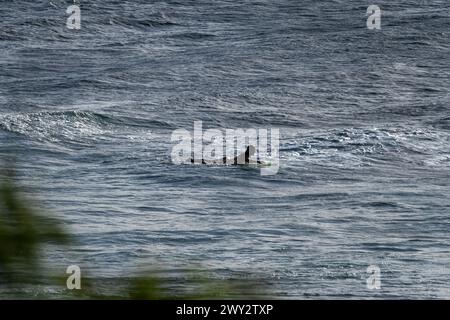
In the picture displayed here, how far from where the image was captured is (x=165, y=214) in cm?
2212

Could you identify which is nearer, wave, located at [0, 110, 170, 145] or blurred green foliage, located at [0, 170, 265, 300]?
blurred green foliage, located at [0, 170, 265, 300]

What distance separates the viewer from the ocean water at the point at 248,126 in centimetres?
1889

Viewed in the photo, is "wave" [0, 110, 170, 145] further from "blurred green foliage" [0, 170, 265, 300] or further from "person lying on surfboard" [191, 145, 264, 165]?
"blurred green foliage" [0, 170, 265, 300]

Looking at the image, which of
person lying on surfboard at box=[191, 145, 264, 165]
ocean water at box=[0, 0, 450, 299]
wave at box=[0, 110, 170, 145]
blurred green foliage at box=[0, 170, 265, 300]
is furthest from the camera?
wave at box=[0, 110, 170, 145]

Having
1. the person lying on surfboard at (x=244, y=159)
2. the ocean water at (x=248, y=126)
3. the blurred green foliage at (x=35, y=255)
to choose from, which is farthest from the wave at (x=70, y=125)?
the blurred green foliage at (x=35, y=255)

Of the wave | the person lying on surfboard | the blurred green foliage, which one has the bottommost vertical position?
the blurred green foliage

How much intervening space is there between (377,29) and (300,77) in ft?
24.9

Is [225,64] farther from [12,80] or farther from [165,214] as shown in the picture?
[165,214]

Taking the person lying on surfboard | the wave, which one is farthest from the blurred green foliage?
the wave

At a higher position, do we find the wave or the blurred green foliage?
the wave

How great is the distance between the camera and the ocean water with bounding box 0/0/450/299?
18.9m

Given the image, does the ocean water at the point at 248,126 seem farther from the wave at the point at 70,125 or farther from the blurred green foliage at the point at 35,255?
the blurred green foliage at the point at 35,255

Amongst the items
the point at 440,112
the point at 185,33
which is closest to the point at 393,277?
the point at 440,112

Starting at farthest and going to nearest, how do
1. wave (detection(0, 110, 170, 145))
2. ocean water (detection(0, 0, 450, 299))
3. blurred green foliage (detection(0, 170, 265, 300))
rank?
wave (detection(0, 110, 170, 145))
ocean water (detection(0, 0, 450, 299))
blurred green foliage (detection(0, 170, 265, 300))
